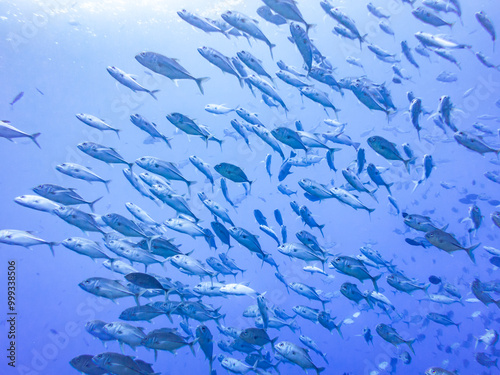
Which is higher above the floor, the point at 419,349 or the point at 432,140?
the point at 432,140

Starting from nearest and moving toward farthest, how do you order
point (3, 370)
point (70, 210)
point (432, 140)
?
point (70, 210) < point (432, 140) < point (3, 370)

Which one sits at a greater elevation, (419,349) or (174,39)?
(174,39)

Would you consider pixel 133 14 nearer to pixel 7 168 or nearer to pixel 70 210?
pixel 7 168

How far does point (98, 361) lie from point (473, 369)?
24.2 metres

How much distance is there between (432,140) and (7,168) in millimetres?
27197

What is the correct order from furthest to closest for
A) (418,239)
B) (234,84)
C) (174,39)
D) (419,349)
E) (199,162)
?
(234,84) → (174,39) → (419,349) → (418,239) → (199,162)

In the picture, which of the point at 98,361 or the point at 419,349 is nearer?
the point at 98,361

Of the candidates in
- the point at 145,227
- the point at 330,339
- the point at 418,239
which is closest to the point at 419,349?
the point at 330,339

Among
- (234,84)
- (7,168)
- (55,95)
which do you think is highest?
(234,84)

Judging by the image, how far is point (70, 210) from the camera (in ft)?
14.8

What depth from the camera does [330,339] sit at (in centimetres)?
→ 2319

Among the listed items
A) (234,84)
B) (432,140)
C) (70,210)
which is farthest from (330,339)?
(70,210)

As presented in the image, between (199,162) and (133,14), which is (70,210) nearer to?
(199,162)

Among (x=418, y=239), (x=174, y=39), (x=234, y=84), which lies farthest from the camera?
(x=234, y=84)
